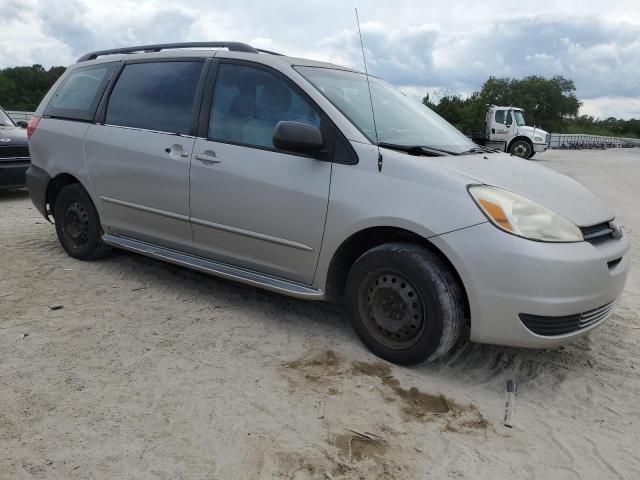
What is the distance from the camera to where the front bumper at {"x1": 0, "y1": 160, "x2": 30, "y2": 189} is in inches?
325

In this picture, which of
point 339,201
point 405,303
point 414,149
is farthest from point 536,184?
point 339,201

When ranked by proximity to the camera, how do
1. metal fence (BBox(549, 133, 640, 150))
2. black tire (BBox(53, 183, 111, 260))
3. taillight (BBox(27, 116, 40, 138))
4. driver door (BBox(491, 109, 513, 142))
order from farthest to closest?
metal fence (BBox(549, 133, 640, 150)) → driver door (BBox(491, 109, 513, 142)) → taillight (BBox(27, 116, 40, 138)) → black tire (BBox(53, 183, 111, 260))

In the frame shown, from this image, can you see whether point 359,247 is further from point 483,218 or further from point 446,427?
point 446,427

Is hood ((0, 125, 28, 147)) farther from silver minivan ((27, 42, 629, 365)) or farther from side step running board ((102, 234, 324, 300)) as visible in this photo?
side step running board ((102, 234, 324, 300))

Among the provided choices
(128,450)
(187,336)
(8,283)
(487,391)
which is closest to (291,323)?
(187,336)

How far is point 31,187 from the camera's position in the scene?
529 cm

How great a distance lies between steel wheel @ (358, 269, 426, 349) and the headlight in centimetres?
59

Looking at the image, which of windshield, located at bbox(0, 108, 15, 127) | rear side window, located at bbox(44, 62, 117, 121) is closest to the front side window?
rear side window, located at bbox(44, 62, 117, 121)

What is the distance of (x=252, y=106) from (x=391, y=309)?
5.38 ft

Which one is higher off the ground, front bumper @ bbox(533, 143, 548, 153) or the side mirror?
the side mirror

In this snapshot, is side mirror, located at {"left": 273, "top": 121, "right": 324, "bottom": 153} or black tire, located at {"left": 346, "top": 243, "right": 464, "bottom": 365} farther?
side mirror, located at {"left": 273, "top": 121, "right": 324, "bottom": 153}

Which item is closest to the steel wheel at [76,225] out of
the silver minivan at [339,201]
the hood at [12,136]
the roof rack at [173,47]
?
the silver minivan at [339,201]

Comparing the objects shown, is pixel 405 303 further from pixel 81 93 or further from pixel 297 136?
pixel 81 93

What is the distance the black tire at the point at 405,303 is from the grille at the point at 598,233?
733 millimetres
